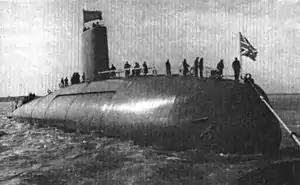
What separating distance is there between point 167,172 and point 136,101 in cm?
438

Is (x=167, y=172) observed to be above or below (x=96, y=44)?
below

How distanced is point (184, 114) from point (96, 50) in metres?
9.91

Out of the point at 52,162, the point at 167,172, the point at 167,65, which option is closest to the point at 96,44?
the point at 167,65

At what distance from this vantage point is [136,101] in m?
12.3

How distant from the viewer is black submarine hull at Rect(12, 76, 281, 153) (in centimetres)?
944

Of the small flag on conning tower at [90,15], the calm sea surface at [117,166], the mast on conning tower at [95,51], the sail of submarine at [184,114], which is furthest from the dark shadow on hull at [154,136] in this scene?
the small flag on conning tower at [90,15]

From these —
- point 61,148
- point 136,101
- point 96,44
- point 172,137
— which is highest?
point 96,44

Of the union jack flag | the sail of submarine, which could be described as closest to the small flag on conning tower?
the sail of submarine

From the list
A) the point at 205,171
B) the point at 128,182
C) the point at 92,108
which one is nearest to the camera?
the point at 128,182

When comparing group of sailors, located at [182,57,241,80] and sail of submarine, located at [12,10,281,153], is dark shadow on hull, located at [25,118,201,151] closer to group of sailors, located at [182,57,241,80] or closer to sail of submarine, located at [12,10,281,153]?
sail of submarine, located at [12,10,281,153]

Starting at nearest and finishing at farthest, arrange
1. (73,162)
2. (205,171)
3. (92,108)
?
1. (205,171)
2. (73,162)
3. (92,108)

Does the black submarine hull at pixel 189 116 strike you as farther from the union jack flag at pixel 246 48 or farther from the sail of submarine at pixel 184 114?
the union jack flag at pixel 246 48

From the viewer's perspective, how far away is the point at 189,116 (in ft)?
32.4

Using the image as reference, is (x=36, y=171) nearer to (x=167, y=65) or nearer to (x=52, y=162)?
(x=52, y=162)
